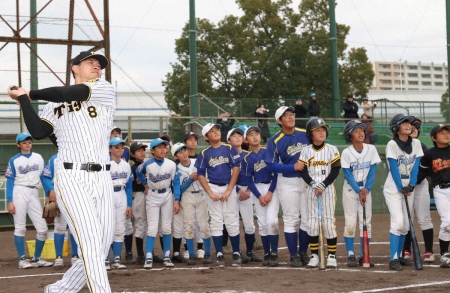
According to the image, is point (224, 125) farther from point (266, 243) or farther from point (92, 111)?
point (92, 111)

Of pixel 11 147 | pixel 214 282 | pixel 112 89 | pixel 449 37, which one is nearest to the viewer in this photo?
pixel 112 89

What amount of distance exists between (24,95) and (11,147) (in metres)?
11.3

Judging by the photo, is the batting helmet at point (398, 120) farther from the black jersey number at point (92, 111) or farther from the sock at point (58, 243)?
the sock at point (58, 243)

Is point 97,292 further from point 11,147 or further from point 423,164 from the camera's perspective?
point 11,147

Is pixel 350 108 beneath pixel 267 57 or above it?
beneath

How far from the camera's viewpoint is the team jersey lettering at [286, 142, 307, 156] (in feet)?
31.0

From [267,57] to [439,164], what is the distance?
26119 millimetres

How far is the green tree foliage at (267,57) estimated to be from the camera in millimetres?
34188

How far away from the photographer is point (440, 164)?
29.6ft

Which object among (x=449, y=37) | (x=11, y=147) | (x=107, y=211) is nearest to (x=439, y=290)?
(x=107, y=211)

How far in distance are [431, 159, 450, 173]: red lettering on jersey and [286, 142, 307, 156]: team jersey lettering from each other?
1655 millimetres

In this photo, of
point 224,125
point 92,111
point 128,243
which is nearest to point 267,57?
point 224,125

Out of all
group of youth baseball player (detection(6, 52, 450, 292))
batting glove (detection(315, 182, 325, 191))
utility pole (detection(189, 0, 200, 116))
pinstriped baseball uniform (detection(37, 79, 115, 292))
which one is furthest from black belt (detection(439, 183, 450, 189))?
utility pole (detection(189, 0, 200, 116))

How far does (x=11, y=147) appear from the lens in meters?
16.3
